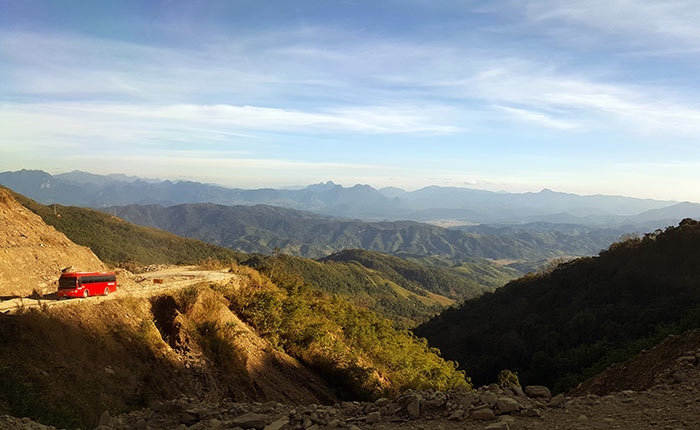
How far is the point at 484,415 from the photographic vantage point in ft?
27.8

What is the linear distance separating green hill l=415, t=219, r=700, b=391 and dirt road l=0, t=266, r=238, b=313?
46.6 m

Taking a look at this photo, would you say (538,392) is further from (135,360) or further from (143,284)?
(143,284)

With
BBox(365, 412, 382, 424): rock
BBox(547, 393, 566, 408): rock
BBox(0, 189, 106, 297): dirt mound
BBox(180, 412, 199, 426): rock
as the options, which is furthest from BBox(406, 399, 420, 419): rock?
BBox(0, 189, 106, 297): dirt mound

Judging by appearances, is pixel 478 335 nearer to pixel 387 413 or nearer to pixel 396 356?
pixel 396 356

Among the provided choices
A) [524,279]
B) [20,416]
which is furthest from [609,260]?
[20,416]

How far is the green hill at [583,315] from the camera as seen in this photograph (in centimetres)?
5784

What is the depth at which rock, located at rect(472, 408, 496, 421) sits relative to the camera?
8438 mm

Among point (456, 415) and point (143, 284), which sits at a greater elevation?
point (456, 415)

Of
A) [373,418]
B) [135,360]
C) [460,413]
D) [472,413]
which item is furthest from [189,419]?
[472,413]

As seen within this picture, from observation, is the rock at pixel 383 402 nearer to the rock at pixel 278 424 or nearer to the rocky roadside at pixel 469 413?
the rocky roadside at pixel 469 413

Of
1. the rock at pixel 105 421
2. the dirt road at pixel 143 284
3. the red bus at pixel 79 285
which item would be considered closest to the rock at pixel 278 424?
the rock at pixel 105 421

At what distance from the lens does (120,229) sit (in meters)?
171

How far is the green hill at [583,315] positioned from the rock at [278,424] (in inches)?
1938

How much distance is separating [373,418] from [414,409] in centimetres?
108
